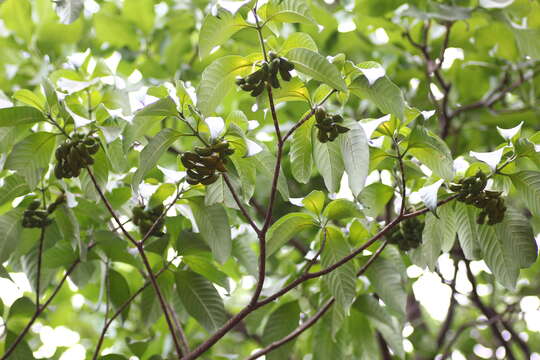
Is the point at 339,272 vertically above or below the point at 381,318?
above

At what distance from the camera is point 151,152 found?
1.30 metres

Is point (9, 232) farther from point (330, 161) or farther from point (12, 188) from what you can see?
point (330, 161)

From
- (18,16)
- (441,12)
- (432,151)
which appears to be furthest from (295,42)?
(18,16)

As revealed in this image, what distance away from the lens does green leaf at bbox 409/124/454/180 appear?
1.32 m

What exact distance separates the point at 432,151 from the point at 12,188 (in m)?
1.00

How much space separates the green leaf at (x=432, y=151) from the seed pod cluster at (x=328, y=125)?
0.59 feet

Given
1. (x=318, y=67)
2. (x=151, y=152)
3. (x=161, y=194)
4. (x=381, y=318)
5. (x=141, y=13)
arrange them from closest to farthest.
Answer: (x=318, y=67) < (x=151, y=152) < (x=161, y=194) < (x=381, y=318) < (x=141, y=13)

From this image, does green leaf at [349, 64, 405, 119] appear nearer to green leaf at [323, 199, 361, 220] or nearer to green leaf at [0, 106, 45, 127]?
green leaf at [323, 199, 361, 220]

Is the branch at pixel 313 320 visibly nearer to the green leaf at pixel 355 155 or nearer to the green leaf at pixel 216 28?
the green leaf at pixel 355 155

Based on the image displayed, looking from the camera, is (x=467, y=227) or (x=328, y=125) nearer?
(x=328, y=125)

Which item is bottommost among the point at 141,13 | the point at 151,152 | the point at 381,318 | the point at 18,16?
the point at 381,318

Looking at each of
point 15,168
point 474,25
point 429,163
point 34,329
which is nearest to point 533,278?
point 474,25

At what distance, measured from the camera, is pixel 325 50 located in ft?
8.52

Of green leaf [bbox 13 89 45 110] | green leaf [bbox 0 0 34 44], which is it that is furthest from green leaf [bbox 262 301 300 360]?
green leaf [bbox 0 0 34 44]
